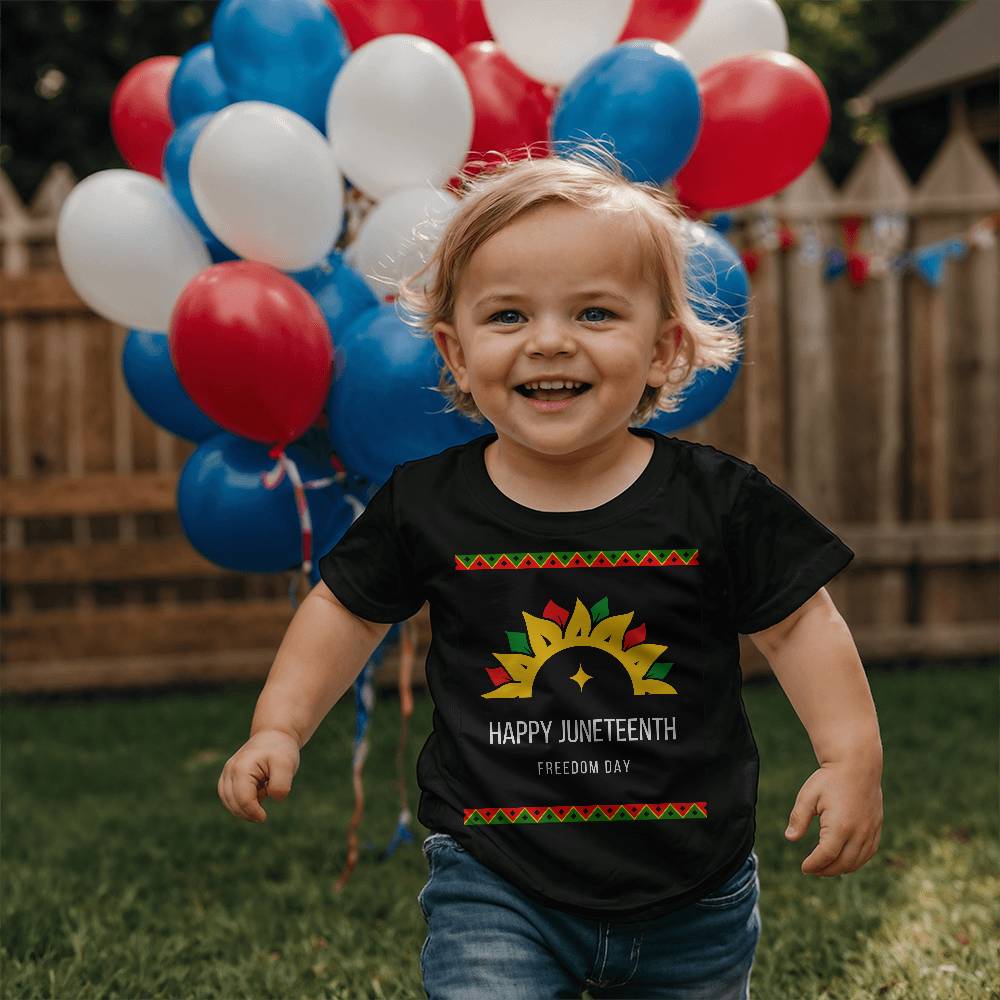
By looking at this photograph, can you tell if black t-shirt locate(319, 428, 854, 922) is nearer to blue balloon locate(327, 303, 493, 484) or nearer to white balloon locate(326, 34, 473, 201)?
blue balloon locate(327, 303, 493, 484)

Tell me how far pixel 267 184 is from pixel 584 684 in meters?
1.45

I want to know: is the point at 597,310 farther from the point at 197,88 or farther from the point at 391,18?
the point at 197,88

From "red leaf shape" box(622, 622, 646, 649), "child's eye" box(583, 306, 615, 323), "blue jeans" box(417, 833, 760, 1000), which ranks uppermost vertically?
"child's eye" box(583, 306, 615, 323)

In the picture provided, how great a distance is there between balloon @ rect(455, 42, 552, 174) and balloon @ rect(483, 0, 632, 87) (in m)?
0.04

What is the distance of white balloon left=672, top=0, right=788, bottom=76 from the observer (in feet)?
10.00

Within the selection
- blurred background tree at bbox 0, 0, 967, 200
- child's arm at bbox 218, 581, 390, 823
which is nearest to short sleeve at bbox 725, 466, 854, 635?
child's arm at bbox 218, 581, 390, 823

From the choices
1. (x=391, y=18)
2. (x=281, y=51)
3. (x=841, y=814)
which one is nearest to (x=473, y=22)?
(x=391, y=18)

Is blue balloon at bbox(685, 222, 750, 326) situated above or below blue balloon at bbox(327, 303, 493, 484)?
above

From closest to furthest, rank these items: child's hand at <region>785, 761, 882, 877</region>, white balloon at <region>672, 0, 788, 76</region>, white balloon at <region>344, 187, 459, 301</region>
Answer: child's hand at <region>785, 761, 882, 877</region>
white balloon at <region>344, 187, 459, 301</region>
white balloon at <region>672, 0, 788, 76</region>

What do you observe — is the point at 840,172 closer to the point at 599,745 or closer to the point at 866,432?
the point at 866,432

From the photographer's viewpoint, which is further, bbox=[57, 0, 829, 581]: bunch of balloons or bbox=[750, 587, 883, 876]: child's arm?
bbox=[57, 0, 829, 581]: bunch of balloons

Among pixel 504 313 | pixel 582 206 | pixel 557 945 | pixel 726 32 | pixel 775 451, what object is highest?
pixel 726 32

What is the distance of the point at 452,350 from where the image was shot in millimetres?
1811

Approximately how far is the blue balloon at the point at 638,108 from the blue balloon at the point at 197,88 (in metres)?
0.89
